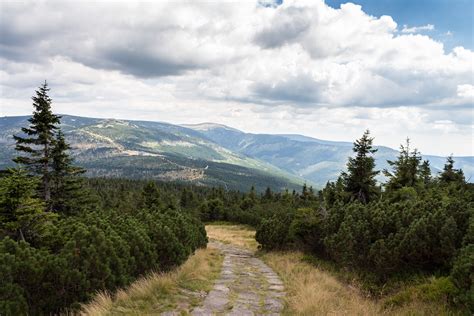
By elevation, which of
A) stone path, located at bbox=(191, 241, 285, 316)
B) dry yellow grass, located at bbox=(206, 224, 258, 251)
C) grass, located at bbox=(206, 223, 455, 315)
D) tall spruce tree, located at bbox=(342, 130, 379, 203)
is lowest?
dry yellow grass, located at bbox=(206, 224, 258, 251)

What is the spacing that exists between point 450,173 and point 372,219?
32.9 meters

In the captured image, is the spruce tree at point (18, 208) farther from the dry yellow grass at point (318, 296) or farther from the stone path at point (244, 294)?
the dry yellow grass at point (318, 296)

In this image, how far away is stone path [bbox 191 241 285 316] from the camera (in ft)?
29.6

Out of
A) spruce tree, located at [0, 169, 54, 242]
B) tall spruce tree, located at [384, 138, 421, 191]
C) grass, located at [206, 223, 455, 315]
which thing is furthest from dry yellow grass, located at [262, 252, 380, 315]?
tall spruce tree, located at [384, 138, 421, 191]

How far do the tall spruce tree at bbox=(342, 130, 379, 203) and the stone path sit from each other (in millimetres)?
13630

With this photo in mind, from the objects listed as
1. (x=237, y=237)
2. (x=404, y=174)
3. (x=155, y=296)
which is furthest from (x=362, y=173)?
(x=155, y=296)

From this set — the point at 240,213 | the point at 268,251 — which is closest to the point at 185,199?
the point at 240,213

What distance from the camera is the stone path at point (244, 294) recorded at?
9.03m

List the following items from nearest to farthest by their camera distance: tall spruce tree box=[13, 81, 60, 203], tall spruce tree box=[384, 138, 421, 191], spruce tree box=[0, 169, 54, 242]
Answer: spruce tree box=[0, 169, 54, 242]
tall spruce tree box=[13, 81, 60, 203]
tall spruce tree box=[384, 138, 421, 191]

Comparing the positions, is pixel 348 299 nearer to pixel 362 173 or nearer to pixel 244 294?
pixel 244 294

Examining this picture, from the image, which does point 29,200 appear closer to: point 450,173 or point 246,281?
point 246,281

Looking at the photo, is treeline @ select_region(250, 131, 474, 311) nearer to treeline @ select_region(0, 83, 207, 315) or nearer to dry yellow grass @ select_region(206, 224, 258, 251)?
treeline @ select_region(0, 83, 207, 315)

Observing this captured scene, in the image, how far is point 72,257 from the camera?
873cm

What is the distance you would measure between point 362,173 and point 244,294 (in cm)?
1853
